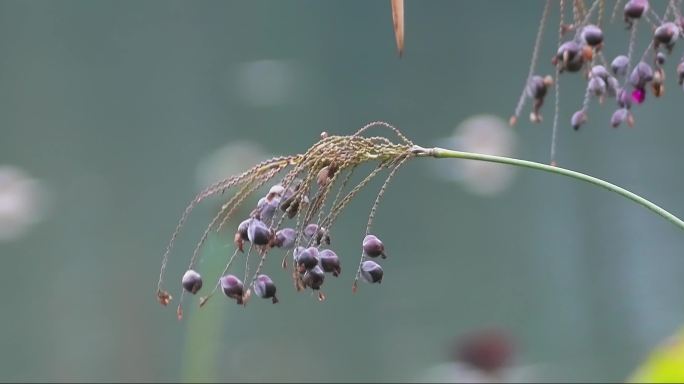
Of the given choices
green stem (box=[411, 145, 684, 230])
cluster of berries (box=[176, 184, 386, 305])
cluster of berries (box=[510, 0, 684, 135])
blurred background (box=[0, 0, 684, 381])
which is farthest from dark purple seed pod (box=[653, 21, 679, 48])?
blurred background (box=[0, 0, 684, 381])

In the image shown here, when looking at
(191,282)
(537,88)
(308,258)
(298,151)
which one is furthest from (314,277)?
(298,151)

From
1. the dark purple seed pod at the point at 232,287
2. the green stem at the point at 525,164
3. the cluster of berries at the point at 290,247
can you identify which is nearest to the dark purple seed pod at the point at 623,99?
the green stem at the point at 525,164

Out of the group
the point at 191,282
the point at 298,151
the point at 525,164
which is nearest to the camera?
the point at 525,164

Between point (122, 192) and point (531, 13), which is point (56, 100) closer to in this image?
point (122, 192)

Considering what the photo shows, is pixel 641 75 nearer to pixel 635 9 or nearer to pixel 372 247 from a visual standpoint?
pixel 635 9

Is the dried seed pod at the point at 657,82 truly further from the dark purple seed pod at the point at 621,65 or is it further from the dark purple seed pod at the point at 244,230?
the dark purple seed pod at the point at 244,230

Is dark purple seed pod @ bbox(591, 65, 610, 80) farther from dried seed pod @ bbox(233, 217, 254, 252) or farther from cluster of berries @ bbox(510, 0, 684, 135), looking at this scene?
dried seed pod @ bbox(233, 217, 254, 252)
